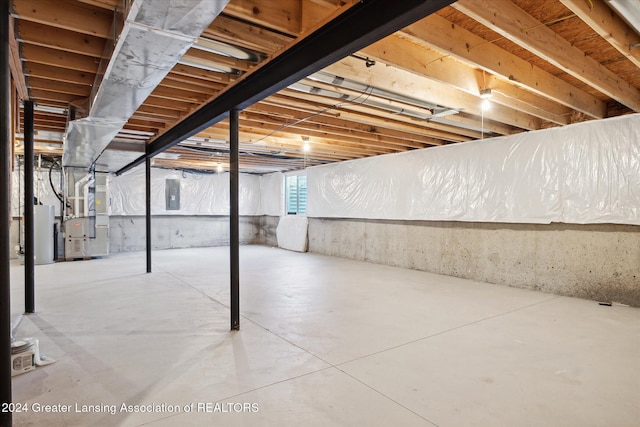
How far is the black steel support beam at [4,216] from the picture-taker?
134 centimetres

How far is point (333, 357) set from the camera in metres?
2.31

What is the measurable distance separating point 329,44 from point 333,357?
6.39ft

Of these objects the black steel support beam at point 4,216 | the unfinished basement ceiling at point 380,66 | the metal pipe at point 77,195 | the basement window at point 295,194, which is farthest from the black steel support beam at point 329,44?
the basement window at point 295,194

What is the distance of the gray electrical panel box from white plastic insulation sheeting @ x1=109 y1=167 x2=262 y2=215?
0.07 metres

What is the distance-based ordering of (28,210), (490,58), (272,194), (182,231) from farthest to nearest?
(272,194)
(182,231)
(28,210)
(490,58)

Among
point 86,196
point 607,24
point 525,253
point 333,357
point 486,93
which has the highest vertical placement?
point 607,24

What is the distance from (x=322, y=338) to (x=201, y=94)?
2.35 m

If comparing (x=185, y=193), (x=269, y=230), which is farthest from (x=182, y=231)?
(x=269, y=230)

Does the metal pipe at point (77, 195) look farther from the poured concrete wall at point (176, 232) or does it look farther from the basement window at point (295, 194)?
the basement window at point (295, 194)

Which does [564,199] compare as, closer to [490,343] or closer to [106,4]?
[490,343]

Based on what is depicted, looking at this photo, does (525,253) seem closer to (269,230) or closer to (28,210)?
(28,210)

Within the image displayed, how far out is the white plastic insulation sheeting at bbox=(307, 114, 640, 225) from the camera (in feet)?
11.9

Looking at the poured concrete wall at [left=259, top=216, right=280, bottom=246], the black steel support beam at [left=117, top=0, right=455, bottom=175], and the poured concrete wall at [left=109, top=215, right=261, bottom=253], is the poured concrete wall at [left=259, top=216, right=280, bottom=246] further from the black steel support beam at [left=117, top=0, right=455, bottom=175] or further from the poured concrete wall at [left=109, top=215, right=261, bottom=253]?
the black steel support beam at [left=117, top=0, right=455, bottom=175]

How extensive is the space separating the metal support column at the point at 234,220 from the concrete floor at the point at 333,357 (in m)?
0.20
